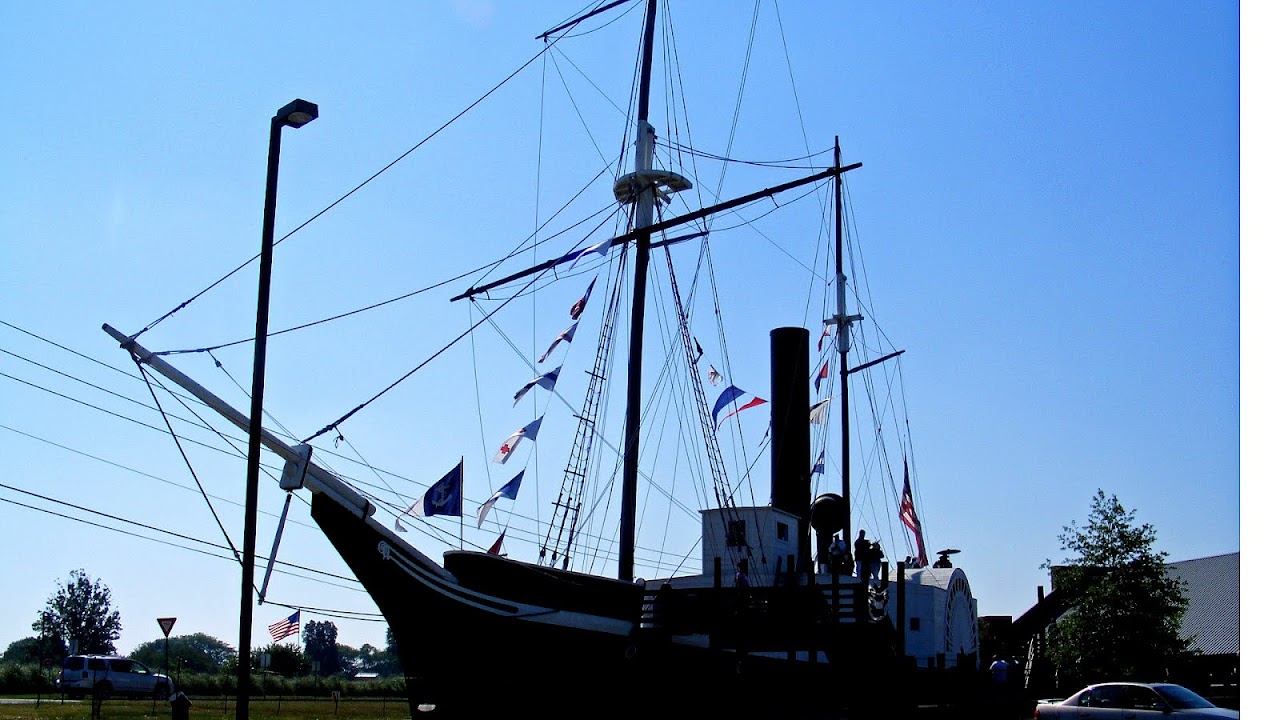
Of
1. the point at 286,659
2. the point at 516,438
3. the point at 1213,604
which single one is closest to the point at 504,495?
the point at 516,438

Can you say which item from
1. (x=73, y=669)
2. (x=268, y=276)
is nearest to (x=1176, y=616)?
(x=268, y=276)

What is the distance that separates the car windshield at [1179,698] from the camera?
18.2 metres

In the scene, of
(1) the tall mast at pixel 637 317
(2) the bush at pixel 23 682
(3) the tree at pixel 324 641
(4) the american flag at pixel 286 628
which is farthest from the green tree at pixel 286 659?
(3) the tree at pixel 324 641

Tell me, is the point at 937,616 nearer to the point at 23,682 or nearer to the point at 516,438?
the point at 516,438

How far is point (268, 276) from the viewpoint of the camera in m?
12.8

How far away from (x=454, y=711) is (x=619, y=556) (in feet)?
21.1

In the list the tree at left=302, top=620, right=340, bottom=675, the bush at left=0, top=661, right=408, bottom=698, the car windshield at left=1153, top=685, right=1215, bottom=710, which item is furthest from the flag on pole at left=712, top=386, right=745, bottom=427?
the tree at left=302, top=620, right=340, bottom=675

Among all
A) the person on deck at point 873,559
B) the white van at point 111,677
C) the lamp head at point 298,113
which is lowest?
the white van at point 111,677

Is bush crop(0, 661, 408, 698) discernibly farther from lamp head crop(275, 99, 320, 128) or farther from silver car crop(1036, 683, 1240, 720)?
lamp head crop(275, 99, 320, 128)

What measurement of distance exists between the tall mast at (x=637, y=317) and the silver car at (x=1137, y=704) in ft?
31.5

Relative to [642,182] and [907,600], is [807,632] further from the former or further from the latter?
[642,182]

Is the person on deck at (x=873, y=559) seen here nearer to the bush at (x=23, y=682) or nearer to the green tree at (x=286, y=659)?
the bush at (x=23, y=682)

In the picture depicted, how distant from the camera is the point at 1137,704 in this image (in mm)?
19109

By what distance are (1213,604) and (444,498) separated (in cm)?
4577
